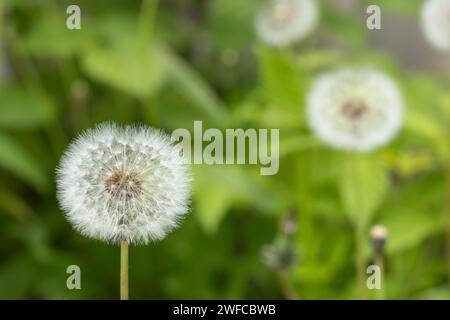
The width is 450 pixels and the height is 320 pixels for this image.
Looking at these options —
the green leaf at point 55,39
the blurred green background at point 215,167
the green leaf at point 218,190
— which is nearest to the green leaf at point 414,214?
the blurred green background at point 215,167

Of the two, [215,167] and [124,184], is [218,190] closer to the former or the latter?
[215,167]

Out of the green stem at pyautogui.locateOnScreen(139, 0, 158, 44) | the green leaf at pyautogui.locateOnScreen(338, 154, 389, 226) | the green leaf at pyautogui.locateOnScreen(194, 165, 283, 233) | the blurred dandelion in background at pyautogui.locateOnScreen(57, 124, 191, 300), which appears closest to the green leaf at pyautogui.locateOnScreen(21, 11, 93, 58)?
the green stem at pyautogui.locateOnScreen(139, 0, 158, 44)

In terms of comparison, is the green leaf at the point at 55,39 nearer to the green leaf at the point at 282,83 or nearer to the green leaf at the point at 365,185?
the green leaf at the point at 282,83
